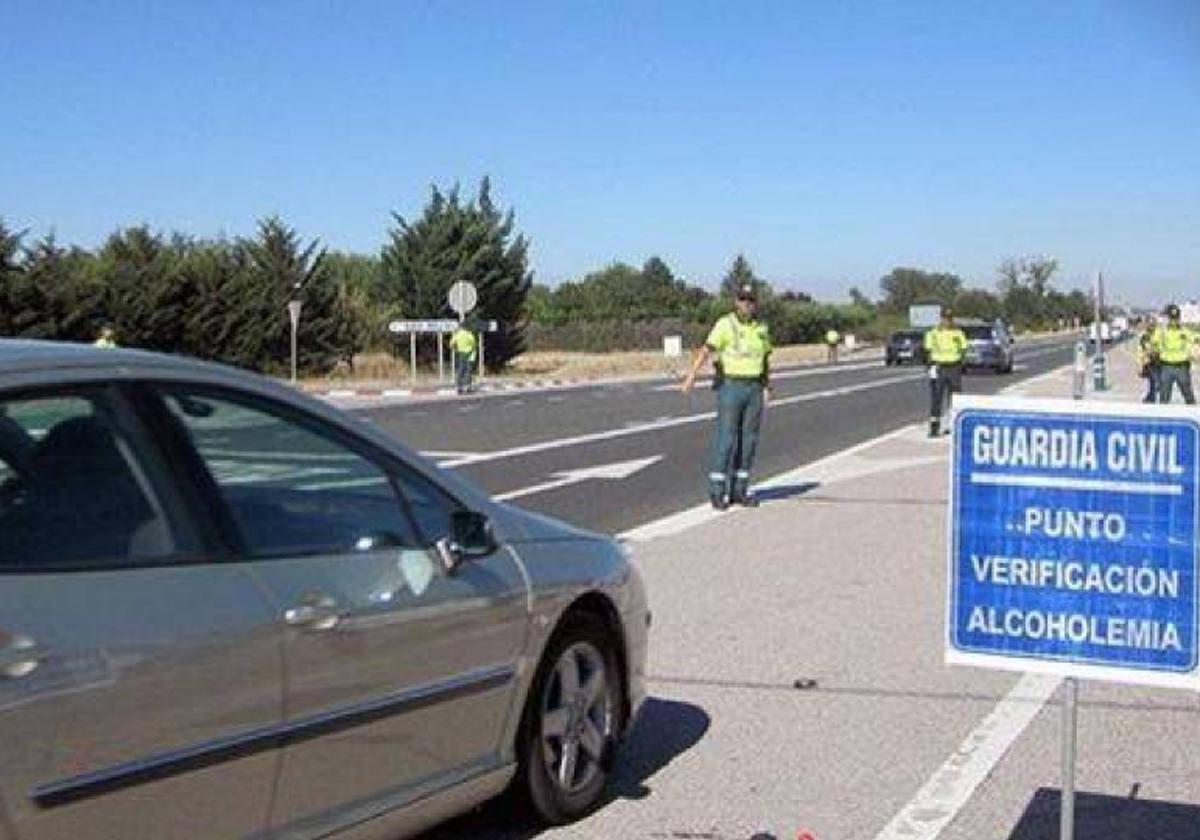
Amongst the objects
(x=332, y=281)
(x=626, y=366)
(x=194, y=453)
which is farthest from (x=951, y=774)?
(x=626, y=366)

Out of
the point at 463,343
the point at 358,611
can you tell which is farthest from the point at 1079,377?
the point at 463,343

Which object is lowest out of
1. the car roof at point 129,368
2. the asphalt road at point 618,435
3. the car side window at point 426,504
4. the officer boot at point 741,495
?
the asphalt road at point 618,435

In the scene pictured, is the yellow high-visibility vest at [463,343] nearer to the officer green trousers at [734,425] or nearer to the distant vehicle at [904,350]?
the distant vehicle at [904,350]

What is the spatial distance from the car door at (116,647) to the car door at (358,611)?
0.15 metres

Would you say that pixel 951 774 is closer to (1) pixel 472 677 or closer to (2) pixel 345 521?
(1) pixel 472 677

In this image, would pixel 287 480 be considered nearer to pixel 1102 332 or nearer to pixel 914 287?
pixel 1102 332

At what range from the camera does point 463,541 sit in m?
4.73

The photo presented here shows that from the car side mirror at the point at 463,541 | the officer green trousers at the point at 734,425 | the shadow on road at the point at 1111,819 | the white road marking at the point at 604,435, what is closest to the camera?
the car side mirror at the point at 463,541

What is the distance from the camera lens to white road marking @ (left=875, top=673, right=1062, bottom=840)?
5312 mm

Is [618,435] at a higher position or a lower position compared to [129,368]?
lower

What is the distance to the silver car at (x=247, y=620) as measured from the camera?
11.3 feet

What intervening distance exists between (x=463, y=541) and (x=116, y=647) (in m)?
1.38

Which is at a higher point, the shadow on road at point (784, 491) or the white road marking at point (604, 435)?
the shadow on road at point (784, 491)

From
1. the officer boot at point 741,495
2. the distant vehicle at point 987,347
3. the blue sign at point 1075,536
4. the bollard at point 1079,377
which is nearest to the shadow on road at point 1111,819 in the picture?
the blue sign at point 1075,536
